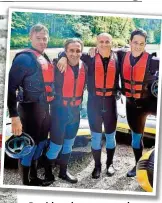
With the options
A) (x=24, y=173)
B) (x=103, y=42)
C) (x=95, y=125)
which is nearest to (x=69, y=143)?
(x=95, y=125)

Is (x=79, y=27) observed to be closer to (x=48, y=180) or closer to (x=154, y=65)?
(x=154, y=65)

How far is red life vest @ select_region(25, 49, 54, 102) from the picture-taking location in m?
1.78

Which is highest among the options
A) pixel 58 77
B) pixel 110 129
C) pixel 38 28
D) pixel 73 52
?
pixel 38 28

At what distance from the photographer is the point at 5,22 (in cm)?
180

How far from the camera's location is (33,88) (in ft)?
5.84

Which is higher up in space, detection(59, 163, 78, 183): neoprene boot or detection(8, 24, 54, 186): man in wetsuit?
detection(8, 24, 54, 186): man in wetsuit

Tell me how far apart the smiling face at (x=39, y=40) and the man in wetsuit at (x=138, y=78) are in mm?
334

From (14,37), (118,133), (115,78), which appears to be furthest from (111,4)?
(118,133)

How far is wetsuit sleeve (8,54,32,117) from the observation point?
5.82 ft

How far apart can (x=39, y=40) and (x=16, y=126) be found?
15.4 inches

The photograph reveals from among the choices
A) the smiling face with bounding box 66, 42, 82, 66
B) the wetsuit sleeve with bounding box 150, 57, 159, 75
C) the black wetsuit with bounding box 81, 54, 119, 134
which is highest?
the smiling face with bounding box 66, 42, 82, 66

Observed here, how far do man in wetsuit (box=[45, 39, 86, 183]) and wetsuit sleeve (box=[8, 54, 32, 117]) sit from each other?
135mm

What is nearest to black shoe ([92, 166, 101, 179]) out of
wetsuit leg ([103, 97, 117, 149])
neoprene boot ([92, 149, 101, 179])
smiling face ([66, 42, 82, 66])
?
neoprene boot ([92, 149, 101, 179])

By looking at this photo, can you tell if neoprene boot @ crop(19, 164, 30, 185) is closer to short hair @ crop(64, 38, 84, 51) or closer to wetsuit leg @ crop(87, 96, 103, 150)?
wetsuit leg @ crop(87, 96, 103, 150)
